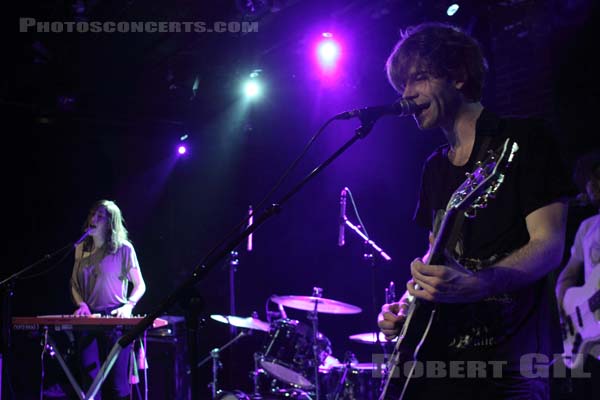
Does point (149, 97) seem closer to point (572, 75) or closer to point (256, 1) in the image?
point (256, 1)

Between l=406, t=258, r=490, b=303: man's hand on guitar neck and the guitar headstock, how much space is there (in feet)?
0.88

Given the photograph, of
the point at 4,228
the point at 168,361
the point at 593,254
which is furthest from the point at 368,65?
the point at 4,228

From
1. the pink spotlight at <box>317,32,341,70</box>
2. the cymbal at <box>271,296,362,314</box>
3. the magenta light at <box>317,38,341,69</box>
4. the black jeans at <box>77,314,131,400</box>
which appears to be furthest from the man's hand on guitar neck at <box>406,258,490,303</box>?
the magenta light at <box>317,38,341,69</box>

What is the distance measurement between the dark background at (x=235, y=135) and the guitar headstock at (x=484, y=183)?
3070 mm

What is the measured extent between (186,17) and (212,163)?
3074mm

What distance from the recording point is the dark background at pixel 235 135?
526cm

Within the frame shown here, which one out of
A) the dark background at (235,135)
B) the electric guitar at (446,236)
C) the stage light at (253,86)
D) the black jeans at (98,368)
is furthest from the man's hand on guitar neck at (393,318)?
the stage light at (253,86)

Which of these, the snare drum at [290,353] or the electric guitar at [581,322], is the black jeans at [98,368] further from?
the electric guitar at [581,322]

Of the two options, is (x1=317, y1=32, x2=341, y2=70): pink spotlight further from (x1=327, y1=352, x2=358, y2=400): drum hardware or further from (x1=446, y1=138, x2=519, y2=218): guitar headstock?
(x1=446, y1=138, x2=519, y2=218): guitar headstock

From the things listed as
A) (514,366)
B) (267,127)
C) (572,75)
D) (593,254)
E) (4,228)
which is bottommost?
(514,366)

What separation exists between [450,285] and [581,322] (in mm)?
2797

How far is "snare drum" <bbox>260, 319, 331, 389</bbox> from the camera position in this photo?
232 inches

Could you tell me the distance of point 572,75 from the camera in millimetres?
4684

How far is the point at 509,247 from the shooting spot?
189 centimetres
